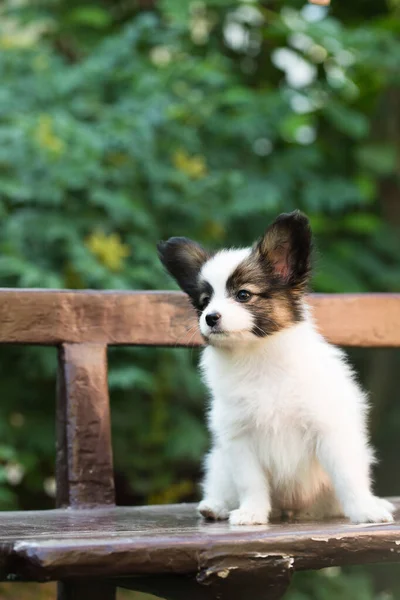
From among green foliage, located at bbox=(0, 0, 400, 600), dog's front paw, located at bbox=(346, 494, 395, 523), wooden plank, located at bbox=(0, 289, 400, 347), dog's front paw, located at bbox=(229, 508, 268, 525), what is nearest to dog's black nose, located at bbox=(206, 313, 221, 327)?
dog's front paw, located at bbox=(229, 508, 268, 525)

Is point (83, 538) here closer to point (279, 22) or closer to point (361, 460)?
point (361, 460)

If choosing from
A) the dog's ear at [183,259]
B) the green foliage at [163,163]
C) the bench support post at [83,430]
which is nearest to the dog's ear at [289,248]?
the dog's ear at [183,259]

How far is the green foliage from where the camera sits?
4.86 m

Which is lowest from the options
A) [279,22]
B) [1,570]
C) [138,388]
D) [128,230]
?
[1,570]

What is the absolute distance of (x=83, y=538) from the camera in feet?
7.14

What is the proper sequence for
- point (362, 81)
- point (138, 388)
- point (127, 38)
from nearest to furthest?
point (138, 388) < point (127, 38) < point (362, 81)

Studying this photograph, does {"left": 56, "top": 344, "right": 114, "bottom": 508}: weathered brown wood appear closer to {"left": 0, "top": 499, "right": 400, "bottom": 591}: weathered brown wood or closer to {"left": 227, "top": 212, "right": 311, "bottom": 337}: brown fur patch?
{"left": 0, "top": 499, "right": 400, "bottom": 591}: weathered brown wood

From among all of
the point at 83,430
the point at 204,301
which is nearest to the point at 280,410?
the point at 204,301

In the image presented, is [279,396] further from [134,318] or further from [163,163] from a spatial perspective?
[163,163]

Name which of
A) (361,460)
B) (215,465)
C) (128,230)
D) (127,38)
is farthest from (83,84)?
(361,460)

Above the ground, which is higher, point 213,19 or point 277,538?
point 213,19

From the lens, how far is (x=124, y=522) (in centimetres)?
273

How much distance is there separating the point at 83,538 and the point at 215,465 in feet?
3.04

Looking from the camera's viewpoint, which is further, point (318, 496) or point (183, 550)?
point (318, 496)
